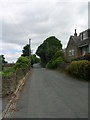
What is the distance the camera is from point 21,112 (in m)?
7.46

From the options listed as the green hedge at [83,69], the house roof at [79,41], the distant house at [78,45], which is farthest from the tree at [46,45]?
the green hedge at [83,69]

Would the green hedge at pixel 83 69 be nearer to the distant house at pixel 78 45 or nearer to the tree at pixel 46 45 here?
the distant house at pixel 78 45

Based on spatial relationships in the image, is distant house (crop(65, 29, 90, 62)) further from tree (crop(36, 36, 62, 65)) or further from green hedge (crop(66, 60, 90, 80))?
tree (crop(36, 36, 62, 65))

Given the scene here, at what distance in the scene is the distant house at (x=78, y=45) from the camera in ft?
114

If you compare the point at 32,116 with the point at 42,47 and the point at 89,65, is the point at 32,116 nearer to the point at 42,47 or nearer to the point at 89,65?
the point at 89,65

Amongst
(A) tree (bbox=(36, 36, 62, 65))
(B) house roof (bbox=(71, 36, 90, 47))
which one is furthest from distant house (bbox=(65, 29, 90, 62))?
(A) tree (bbox=(36, 36, 62, 65))

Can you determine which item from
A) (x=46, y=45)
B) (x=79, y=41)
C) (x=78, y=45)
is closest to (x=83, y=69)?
(x=78, y=45)

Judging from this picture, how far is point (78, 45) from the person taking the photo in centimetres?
3741

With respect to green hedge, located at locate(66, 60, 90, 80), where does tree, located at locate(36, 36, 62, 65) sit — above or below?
above

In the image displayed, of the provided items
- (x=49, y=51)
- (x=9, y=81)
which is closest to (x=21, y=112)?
(x=9, y=81)

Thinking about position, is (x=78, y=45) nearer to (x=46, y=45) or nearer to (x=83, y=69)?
(x=83, y=69)

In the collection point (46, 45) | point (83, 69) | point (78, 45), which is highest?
point (46, 45)

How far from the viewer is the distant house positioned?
114 feet

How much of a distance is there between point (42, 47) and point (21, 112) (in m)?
67.7
